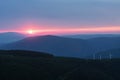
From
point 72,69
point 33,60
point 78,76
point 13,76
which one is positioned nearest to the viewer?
point 13,76

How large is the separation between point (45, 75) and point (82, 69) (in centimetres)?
1321

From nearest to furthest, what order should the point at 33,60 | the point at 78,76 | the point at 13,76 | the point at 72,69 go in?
the point at 13,76 → the point at 78,76 → the point at 72,69 → the point at 33,60

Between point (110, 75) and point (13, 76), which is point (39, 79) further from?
point (110, 75)

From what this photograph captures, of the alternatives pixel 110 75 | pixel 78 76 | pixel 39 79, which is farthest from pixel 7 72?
pixel 110 75

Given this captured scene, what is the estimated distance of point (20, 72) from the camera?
73750 millimetres

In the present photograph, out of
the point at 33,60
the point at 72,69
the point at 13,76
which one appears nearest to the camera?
the point at 13,76

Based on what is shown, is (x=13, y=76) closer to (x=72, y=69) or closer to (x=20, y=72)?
(x=20, y=72)

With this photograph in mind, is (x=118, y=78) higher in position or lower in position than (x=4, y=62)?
lower

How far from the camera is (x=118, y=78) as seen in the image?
8512cm

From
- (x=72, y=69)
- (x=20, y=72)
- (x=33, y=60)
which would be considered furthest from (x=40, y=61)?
(x=20, y=72)

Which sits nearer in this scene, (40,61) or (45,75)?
(45,75)

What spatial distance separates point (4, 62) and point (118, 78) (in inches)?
1103

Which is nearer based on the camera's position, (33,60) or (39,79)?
(39,79)

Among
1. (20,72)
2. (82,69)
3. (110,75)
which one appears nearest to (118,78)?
(110,75)
